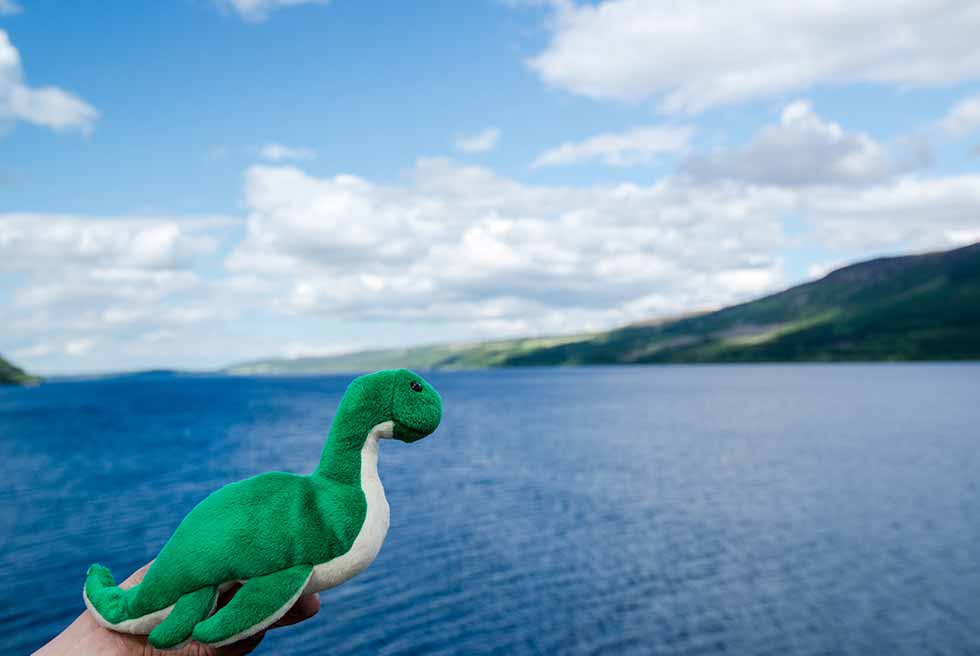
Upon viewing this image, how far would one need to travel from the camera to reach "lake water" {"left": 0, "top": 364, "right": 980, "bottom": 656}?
15.5 metres

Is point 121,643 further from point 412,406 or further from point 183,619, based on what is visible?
point 412,406

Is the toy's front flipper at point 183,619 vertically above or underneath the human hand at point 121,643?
above

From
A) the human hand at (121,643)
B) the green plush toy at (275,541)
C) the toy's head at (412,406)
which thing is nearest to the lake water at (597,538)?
the human hand at (121,643)

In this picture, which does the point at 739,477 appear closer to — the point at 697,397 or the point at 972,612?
the point at 972,612

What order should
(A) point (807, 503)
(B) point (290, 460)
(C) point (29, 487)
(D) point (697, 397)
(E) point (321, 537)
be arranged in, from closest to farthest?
(E) point (321, 537), (A) point (807, 503), (C) point (29, 487), (B) point (290, 460), (D) point (697, 397)

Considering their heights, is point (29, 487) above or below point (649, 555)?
above

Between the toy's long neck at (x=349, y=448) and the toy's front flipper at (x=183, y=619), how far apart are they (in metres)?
0.65

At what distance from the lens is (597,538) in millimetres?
23312

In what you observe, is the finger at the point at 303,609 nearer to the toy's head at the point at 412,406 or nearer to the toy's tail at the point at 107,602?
the toy's tail at the point at 107,602

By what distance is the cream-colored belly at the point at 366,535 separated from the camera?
104 inches

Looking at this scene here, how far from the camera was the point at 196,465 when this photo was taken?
40906mm

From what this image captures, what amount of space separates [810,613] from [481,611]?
28.3ft

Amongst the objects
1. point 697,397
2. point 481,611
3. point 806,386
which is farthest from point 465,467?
point 806,386

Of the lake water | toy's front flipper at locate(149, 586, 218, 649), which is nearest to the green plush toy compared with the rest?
toy's front flipper at locate(149, 586, 218, 649)
